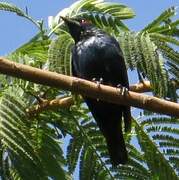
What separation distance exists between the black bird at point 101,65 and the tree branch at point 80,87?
1.12 meters

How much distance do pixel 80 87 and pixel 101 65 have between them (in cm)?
177

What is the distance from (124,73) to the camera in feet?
14.2

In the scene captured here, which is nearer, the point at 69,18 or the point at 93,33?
the point at 69,18

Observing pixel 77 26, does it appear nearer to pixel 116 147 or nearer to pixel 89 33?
pixel 89 33

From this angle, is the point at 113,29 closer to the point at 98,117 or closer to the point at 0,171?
the point at 98,117

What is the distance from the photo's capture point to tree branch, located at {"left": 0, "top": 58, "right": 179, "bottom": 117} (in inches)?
106

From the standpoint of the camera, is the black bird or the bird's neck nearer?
the black bird

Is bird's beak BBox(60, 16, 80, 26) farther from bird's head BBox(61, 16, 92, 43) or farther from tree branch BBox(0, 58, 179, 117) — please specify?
tree branch BBox(0, 58, 179, 117)

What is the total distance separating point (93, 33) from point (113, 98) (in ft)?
6.73

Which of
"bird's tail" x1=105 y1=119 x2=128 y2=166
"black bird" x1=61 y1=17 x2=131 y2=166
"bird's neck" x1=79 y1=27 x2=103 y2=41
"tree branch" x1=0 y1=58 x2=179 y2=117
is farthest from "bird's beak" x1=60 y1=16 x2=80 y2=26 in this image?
"tree branch" x1=0 y1=58 x2=179 y2=117

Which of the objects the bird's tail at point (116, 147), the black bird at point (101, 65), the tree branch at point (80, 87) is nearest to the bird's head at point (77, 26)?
the black bird at point (101, 65)

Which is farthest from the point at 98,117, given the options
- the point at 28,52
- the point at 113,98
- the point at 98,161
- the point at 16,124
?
the point at 113,98

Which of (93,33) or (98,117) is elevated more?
(93,33)

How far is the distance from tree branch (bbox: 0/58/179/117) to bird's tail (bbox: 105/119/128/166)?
91cm
